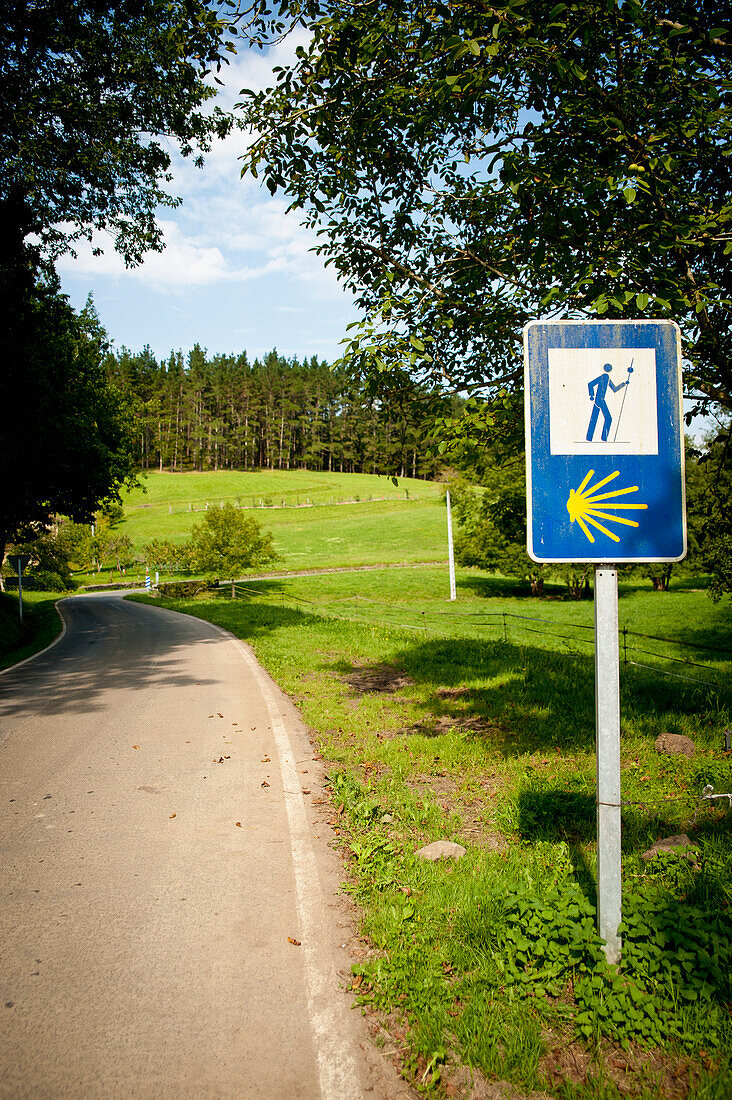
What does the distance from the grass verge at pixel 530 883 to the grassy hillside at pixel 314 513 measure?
27925 millimetres

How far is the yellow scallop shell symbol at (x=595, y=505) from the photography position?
9.07 ft

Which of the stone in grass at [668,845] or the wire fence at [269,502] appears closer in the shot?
the stone in grass at [668,845]

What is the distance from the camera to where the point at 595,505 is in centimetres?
279

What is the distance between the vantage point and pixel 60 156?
471 inches

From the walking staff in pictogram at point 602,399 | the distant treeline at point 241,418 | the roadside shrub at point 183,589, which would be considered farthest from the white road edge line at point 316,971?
the distant treeline at point 241,418

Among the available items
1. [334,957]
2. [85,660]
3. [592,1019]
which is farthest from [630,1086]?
[85,660]

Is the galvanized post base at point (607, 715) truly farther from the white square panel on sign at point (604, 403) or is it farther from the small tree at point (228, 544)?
the small tree at point (228, 544)

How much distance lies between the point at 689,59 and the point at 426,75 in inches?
88.5

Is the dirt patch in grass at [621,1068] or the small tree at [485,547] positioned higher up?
the small tree at [485,547]

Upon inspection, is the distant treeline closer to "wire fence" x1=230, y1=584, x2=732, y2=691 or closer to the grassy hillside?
the grassy hillside

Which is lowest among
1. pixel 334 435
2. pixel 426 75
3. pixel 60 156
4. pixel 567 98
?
pixel 567 98

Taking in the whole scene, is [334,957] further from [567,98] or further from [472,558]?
[472,558]

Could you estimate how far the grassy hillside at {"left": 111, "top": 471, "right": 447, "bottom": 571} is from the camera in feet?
161

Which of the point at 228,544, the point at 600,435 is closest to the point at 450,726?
the point at 600,435
